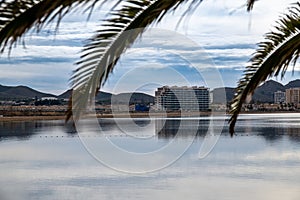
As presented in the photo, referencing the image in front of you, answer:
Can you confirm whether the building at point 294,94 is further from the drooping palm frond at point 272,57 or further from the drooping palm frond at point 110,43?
the drooping palm frond at point 110,43

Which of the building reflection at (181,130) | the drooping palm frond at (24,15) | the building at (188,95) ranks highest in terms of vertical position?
the drooping palm frond at (24,15)

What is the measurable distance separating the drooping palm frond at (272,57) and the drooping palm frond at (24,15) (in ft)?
5.43

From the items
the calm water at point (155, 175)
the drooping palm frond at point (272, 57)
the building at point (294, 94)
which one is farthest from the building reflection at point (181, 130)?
the drooping palm frond at point (272, 57)

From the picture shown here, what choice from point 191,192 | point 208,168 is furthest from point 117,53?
point 208,168

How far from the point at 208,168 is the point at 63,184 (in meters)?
5.61

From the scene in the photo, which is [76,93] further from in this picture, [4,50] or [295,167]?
[295,167]

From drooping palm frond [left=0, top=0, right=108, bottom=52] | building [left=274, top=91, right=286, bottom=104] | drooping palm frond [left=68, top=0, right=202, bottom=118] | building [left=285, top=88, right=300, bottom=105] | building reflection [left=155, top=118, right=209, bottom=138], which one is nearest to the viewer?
drooping palm frond [left=0, top=0, right=108, bottom=52]

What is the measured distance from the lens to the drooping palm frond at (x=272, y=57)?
439 cm

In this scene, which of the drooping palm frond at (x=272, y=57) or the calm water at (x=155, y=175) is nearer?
the drooping palm frond at (x=272, y=57)

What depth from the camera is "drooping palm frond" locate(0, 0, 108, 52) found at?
313 cm

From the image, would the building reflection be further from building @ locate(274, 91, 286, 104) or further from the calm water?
the calm water

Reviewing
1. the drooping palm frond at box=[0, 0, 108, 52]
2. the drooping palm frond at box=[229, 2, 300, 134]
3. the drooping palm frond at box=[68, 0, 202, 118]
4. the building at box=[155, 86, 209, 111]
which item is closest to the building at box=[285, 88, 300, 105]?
the building at box=[155, 86, 209, 111]

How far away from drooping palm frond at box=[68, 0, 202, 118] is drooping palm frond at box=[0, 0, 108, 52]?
1.57 feet

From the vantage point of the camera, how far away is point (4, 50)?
130 inches
